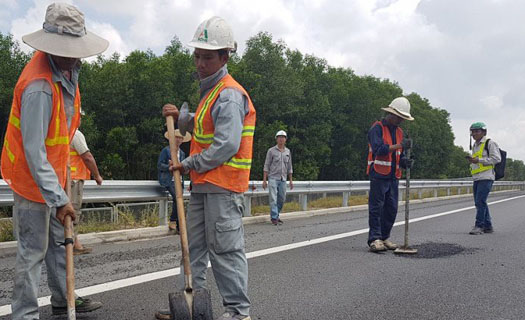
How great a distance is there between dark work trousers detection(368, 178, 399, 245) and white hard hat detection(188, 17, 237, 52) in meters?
4.11

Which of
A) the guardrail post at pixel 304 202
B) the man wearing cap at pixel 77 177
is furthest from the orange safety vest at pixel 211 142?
the guardrail post at pixel 304 202

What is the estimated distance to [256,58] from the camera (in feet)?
187

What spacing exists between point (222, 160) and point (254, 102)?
52.0 m

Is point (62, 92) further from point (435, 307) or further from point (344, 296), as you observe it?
point (435, 307)

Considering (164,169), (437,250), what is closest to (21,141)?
(164,169)

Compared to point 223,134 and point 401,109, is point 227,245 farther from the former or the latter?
point 401,109

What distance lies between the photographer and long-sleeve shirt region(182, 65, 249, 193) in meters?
3.23

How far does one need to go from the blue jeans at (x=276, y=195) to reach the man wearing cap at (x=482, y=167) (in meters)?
3.65

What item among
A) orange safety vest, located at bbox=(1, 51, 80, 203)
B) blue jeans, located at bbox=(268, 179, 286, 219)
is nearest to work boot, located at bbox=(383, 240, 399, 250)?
blue jeans, located at bbox=(268, 179, 286, 219)

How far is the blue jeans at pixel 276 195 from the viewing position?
10.4 metres

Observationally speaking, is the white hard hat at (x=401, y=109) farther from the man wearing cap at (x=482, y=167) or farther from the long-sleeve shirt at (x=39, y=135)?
the long-sleeve shirt at (x=39, y=135)

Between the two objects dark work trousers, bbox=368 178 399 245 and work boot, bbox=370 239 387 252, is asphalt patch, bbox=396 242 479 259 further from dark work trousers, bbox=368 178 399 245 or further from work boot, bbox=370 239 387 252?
dark work trousers, bbox=368 178 399 245

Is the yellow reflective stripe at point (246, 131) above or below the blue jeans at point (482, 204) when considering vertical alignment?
above

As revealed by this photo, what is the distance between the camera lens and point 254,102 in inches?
2163
